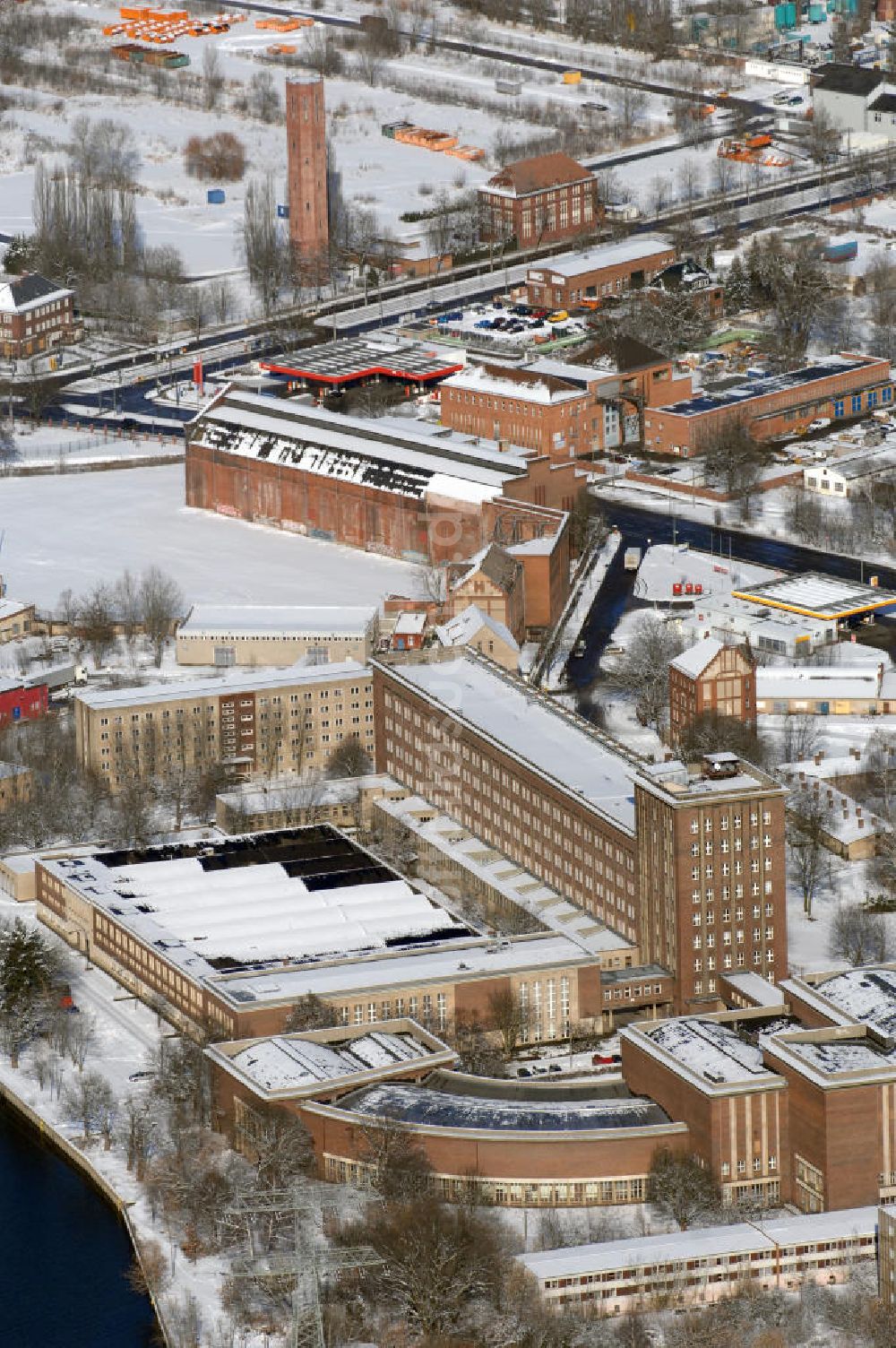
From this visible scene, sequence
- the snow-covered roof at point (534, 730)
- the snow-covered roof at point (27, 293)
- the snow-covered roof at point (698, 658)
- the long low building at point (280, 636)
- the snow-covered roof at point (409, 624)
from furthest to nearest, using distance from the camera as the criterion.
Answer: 1. the snow-covered roof at point (27, 293)
2. the snow-covered roof at point (409, 624)
3. the long low building at point (280, 636)
4. the snow-covered roof at point (698, 658)
5. the snow-covered roof at point (534, 730)

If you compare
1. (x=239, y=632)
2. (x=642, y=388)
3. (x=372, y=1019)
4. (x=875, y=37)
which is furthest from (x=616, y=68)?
(x=372, y=1019)

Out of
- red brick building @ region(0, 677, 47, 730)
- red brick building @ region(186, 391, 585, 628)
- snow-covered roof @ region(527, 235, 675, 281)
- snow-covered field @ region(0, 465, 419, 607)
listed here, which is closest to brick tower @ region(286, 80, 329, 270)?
snow-covered roof @ region(527, 235, 675, 281)

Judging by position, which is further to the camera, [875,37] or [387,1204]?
[875,37]

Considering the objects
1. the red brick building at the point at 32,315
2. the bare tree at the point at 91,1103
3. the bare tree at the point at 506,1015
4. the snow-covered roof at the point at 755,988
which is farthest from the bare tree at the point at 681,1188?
the red brick building at the point at 32,315

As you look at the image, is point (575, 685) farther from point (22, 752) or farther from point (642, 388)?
point (642, 388)

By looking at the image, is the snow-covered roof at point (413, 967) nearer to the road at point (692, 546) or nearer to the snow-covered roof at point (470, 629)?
the snow-covered roof at point (470, 629)

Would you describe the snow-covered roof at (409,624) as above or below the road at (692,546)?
above

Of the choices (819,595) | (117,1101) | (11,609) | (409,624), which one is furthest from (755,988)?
(11,609)
